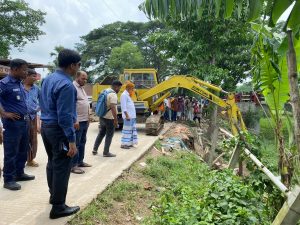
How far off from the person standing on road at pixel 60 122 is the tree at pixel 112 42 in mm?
35972

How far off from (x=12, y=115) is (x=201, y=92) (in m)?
7.54

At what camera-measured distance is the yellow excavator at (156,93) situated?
10953 mm

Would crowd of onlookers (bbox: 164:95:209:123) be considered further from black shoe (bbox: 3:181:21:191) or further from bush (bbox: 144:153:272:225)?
bush (bbox: 144:153:272:225)

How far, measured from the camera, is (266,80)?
13.8 feet

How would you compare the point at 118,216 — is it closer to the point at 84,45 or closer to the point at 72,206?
the point at 72,206

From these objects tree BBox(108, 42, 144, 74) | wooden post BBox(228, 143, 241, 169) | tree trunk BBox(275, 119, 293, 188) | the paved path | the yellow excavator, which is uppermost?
tree BBox(108, 42, 144, 74)

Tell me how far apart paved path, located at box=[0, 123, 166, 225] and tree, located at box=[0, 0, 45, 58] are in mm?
16397

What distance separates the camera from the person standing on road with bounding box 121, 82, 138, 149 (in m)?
8.75

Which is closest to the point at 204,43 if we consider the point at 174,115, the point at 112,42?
the point at 174,115

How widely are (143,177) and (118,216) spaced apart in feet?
6.83

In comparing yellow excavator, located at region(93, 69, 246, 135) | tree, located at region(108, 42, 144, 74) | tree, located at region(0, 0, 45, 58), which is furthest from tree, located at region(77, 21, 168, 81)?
yellow excavator, located at region(93, 69, 246, 135)

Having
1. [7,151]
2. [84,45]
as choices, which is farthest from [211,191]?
[84,45]

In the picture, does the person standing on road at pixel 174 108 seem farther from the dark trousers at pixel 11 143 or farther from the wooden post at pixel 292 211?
the wooden post at pixel 292 211

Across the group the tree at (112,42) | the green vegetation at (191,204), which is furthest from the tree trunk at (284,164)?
the tree at (112,42)
